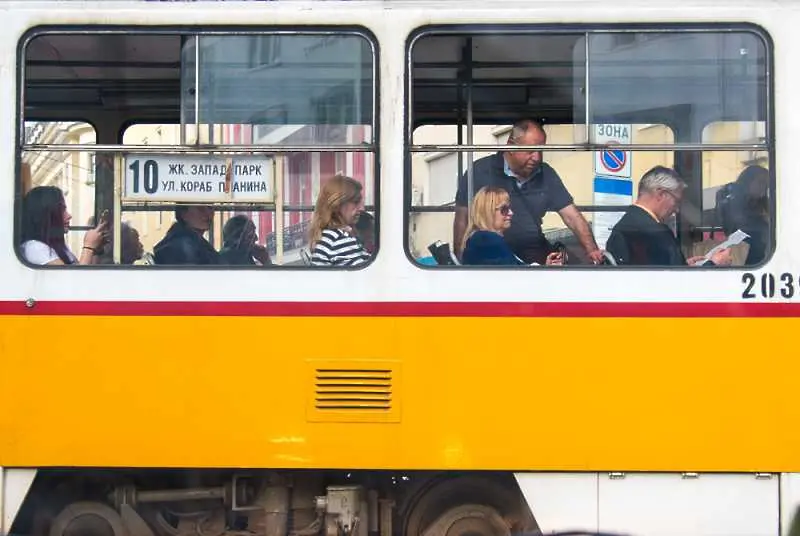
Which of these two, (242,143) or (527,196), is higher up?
(242,143)

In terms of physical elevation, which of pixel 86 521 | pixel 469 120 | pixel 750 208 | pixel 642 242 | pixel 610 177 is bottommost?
pixel 86 521

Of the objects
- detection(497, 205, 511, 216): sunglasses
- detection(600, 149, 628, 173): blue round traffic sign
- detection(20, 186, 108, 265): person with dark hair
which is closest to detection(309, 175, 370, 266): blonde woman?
detection(497, 205, 511, 216): sunglasses

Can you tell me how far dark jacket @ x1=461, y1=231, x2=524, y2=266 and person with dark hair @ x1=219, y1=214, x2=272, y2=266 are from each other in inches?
41.1

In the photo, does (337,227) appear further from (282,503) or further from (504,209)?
(282,503)

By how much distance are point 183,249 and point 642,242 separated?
2366 mm

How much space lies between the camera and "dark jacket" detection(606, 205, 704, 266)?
207 inches

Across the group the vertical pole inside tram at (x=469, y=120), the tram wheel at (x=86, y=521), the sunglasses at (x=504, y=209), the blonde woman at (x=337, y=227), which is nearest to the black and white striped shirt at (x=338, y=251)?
the blonde woman at (x=337, y=227)

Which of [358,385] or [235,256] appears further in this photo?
[235,256]

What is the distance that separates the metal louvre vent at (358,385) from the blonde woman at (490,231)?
738 millimetres

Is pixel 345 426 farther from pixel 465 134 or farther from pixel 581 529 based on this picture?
pixel 465 134

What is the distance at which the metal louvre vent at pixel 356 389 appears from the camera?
5227 mm

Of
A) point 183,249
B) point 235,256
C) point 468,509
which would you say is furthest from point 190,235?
point 468,509

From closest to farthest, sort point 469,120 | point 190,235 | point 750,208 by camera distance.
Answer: point 750,208 → point 190,235 → point 469,120

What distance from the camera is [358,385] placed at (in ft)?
17.2
